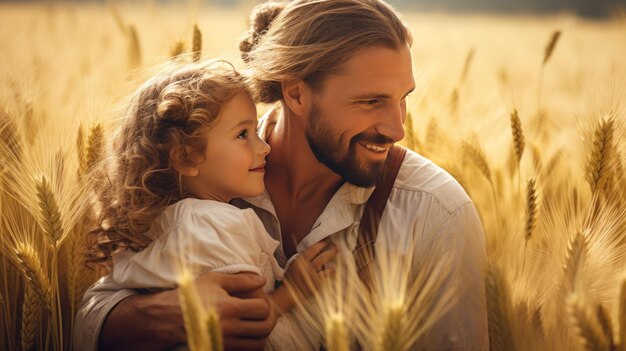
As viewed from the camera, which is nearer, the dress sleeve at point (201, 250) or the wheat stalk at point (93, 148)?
the dress sleeve at point (201, 250)

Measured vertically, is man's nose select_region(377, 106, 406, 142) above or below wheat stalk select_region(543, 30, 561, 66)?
below

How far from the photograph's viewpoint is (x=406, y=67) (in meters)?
1.85

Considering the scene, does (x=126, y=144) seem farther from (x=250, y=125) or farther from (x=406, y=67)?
(x=406, y=67)

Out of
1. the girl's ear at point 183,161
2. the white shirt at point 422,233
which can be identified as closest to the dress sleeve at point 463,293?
the white shirt at point 422,233

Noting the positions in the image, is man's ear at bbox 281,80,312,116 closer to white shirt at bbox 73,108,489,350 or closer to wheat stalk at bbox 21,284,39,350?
white shirt at bbox 73,108,489,350

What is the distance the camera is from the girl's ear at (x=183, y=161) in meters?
1.75

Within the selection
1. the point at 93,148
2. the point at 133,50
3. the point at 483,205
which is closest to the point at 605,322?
the point at 483,205

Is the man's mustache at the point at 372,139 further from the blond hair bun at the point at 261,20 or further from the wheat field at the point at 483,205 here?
the blond hair bun at the point at 261,20

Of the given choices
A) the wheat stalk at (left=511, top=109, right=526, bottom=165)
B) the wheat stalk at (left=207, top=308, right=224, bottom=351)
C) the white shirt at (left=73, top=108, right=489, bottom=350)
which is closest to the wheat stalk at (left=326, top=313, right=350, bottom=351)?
the wheat stalk at (left=207, top=308, right=224, bottom=351)

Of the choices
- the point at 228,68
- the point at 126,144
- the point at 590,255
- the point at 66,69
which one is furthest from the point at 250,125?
the point at 66,69

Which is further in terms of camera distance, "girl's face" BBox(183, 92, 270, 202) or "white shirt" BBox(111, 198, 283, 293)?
"girl's face" BBox(183, 92, 270, 202)

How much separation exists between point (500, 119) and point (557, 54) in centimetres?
413

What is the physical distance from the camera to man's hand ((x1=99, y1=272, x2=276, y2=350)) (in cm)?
149

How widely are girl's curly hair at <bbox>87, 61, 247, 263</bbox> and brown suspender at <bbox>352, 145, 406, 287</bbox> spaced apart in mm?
515
